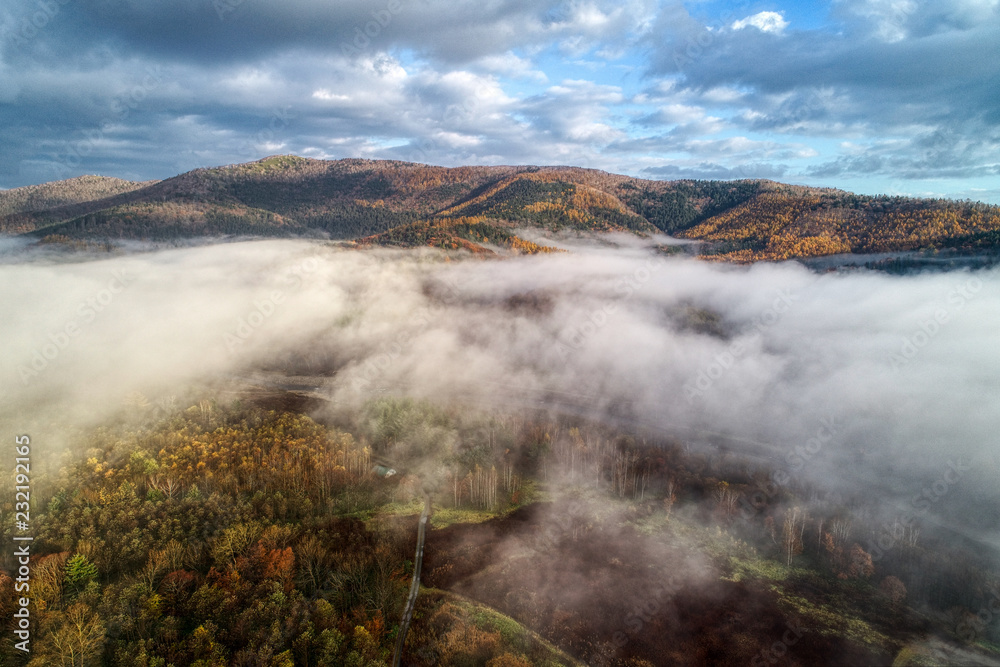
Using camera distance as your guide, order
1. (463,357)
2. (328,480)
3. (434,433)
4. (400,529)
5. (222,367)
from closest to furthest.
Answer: (400,529)
(328,480)
(434,433)
(222,367)
(463,357)

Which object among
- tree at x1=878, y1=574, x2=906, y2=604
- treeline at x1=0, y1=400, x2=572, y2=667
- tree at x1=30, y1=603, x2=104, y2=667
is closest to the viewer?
tree at x1=30, y1=603, x2=104, y2=667

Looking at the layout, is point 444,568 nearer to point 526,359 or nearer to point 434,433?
point 434,433

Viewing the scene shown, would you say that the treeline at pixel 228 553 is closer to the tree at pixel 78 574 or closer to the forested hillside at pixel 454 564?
the tree at pixel 78 574

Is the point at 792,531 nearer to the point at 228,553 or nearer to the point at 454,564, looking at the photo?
the point at 454,564

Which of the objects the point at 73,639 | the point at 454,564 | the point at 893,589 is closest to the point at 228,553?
the point at 73,639

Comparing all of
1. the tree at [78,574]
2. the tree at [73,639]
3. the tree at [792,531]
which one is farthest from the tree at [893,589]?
the tree at [78,574]

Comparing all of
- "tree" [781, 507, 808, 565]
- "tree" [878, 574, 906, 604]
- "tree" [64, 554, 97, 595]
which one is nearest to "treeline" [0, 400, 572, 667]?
"tree" [64, 554, 97, 595]

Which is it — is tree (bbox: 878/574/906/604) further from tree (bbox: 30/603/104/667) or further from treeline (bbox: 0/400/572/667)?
tree (bbox: 30/603/104/667)

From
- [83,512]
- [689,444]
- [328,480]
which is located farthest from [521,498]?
[83,512]

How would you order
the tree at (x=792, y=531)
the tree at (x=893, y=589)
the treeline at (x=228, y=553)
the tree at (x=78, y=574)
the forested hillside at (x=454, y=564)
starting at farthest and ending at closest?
1. the tree at (x=792, y=531)
2. the tree at (x=893, y=589)
3. the tree at (x=78, y=574)
4. the forested hillside at (x=454, y=564)
5. the treeline at (x=228, y=553)

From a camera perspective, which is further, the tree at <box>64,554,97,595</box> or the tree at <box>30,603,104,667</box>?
the tree at <box>64,554,97,595</box>

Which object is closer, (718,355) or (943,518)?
(943,518)
